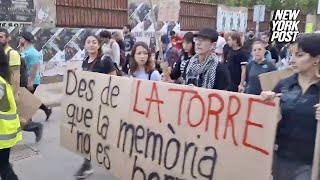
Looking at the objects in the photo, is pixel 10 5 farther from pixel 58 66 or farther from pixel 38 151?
pixel 38 151

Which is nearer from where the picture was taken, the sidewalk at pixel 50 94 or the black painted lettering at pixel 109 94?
the black painted lettering at pixel 109 94

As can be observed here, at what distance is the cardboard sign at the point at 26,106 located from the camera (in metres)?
5.10

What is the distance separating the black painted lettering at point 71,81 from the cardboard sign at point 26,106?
0.71 meters

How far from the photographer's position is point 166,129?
11.4 feet

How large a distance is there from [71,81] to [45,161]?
1359 millimetres

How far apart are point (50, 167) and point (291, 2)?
89.7 ft

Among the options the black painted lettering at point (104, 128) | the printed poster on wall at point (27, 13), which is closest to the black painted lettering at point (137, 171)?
the black painted lettering at point (104, 128)

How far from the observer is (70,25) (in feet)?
42.7

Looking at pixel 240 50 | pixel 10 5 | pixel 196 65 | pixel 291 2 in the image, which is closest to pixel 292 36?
pixel 240 50

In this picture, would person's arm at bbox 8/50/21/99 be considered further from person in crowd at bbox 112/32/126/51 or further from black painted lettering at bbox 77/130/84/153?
person in crowd at bbox 112/32/126/51

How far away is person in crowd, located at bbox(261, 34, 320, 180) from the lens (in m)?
2.80

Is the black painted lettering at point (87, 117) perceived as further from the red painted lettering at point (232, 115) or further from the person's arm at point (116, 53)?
the person's arm at point (116, 53)

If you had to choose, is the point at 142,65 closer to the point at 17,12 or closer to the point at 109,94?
the point at 109,94

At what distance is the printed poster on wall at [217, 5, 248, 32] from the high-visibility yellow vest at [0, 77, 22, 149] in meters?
17.4
